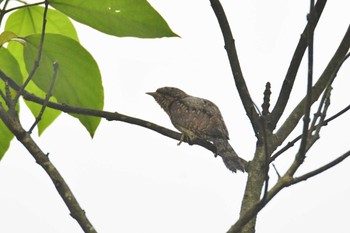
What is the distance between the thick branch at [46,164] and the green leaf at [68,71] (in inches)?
14.7

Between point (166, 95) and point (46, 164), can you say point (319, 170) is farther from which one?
point (166, 95)

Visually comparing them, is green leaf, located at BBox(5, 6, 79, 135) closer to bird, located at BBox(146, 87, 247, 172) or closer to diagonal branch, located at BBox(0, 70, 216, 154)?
diagonal branch, located at BBox(0, 70, 216, 154)

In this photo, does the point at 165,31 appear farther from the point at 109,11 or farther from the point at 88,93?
the point at 88,93

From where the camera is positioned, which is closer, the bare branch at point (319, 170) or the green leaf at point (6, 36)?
the bare branch at point (319, 170)

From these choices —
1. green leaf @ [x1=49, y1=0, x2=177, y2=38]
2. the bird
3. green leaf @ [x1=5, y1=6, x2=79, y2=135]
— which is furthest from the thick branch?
the bird

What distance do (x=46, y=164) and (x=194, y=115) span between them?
3.81m

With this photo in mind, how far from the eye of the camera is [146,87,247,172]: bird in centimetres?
600

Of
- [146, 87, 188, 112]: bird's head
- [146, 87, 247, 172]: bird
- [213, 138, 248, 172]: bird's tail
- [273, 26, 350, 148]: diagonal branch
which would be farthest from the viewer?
[146, 87, 188, 112]: bird's head

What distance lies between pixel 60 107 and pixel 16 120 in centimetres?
41

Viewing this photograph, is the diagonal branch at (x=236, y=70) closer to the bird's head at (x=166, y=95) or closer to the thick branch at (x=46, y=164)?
the thick branch at (x=46, y=164)

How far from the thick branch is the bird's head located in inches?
165

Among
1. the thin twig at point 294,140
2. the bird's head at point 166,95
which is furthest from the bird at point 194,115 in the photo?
the thin twig at point 294,140

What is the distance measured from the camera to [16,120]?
8.80 ft

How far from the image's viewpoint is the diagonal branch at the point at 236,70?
10.0 ft
